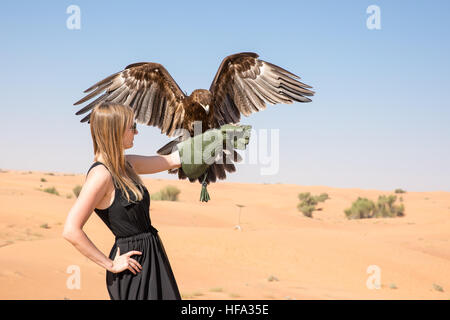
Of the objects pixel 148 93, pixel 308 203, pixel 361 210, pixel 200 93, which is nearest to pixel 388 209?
Answer: pixel 361 210

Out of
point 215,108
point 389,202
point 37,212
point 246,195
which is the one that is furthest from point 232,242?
point 246,195

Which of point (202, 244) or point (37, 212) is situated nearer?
point (202, 244)

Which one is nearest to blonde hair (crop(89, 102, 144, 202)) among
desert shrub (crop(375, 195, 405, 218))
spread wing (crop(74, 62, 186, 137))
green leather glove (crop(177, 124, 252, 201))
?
green leather glove (crop(177, 124, 252, 201))

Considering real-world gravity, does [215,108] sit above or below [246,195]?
above

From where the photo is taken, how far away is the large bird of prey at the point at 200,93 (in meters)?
4.50

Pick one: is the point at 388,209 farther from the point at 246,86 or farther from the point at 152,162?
the point at 152,162

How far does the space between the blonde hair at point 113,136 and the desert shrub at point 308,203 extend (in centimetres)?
2872

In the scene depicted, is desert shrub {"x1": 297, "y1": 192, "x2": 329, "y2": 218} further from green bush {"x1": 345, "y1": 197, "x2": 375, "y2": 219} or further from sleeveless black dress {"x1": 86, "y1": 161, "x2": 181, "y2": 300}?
sleeveless black dress {"x1": 86, "y1": 161, "x2": 181, "y2": 300}

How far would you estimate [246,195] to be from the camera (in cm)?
4147

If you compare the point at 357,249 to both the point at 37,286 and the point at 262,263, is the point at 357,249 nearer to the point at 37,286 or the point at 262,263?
the point at 262,263

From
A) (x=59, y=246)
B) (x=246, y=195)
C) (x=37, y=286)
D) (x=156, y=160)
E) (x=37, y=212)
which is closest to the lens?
(x=156, y=160)
